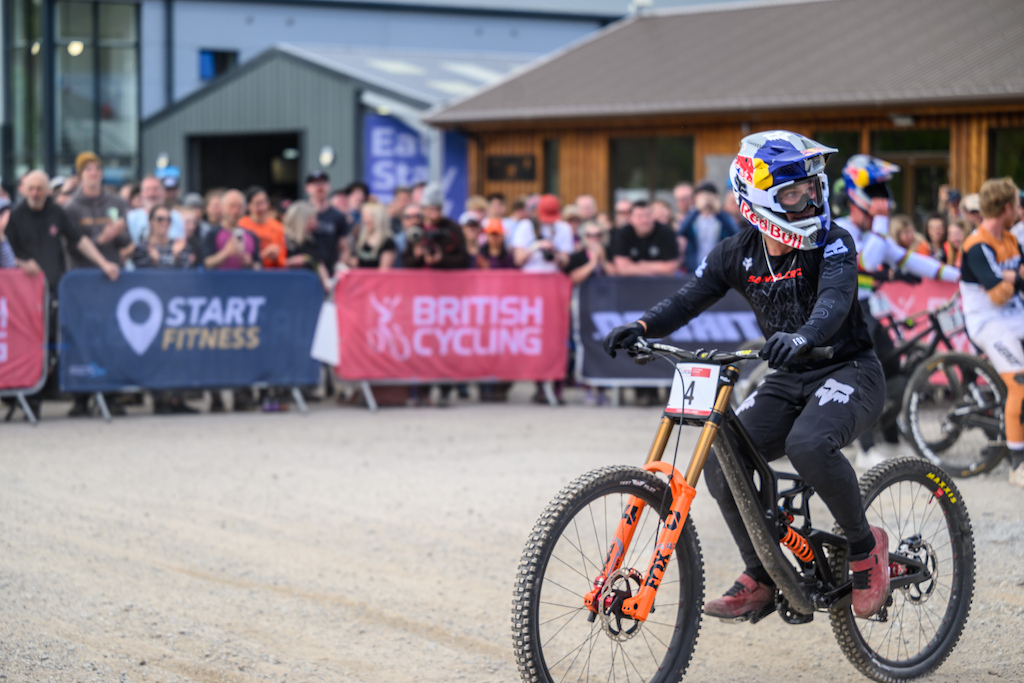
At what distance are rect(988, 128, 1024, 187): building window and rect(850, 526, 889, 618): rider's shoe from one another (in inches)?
647

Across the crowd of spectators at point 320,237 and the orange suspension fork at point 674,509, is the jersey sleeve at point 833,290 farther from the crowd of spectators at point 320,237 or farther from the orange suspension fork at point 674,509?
the crowd of spectators at point 320,237

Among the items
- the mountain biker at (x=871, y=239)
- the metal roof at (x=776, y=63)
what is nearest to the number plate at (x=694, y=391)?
the mountain biker at (x=871, y=239)

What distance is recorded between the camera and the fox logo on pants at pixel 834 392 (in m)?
4.44

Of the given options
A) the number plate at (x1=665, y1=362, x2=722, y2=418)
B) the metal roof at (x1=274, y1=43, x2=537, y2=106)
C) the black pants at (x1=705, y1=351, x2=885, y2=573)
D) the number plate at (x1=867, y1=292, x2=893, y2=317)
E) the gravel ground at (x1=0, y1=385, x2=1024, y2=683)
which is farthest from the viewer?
the metal roof at (x1=274, y1=43, x2=537, y2=106)

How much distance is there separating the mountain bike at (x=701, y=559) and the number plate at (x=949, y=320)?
4967 mm

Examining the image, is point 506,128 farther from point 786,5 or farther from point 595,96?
point 786,5

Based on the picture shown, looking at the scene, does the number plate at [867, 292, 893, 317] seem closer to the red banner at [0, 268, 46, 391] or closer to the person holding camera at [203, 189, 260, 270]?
the person holding camera at [203, 189, 260, 270]

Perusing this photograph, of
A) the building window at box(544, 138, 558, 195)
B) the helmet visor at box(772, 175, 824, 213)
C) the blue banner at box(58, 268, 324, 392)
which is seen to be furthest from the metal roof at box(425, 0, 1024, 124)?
the helmet visor at box(772, 175, 824, 213)

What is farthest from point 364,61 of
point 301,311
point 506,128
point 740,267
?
point 740,267

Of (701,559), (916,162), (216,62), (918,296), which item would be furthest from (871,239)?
(216,62)

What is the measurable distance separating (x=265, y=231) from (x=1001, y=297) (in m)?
7.93

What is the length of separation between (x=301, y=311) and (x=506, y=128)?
43.3 ft

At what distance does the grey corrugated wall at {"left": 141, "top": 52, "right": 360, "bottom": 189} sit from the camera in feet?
97.8

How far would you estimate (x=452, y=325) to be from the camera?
1308 centimetres
